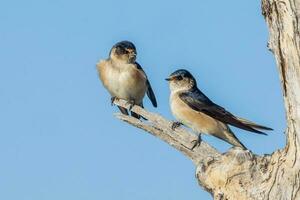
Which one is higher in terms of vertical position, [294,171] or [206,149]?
[206,149]

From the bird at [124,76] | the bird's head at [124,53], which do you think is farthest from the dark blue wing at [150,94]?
the bird's head at [124,53]

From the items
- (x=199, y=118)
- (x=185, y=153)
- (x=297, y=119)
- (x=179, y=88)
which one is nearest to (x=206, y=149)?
(x=185, y=153)

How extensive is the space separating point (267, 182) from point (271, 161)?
18cm

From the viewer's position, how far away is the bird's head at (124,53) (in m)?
12.6

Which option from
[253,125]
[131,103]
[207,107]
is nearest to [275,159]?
[253,125]

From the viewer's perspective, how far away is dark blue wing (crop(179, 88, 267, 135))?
34.0 ft

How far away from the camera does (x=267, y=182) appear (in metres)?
7.32

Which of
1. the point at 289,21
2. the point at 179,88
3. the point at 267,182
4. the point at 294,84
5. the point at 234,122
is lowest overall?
the point at 267,182

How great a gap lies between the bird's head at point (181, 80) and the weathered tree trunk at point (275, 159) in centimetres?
376

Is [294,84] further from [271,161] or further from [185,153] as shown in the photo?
[185,153]

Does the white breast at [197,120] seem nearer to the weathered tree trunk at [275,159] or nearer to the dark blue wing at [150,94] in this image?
the dark blue wing at [150,94]

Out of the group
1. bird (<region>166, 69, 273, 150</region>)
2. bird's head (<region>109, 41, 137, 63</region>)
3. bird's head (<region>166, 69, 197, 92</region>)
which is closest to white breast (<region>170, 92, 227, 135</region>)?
bird (<region>166, 69, 273, 150</region>)

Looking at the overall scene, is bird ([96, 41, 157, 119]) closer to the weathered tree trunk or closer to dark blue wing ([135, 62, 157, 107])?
dark blue wing ([135, 62, 157, 107])

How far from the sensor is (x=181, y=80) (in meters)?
12.0
